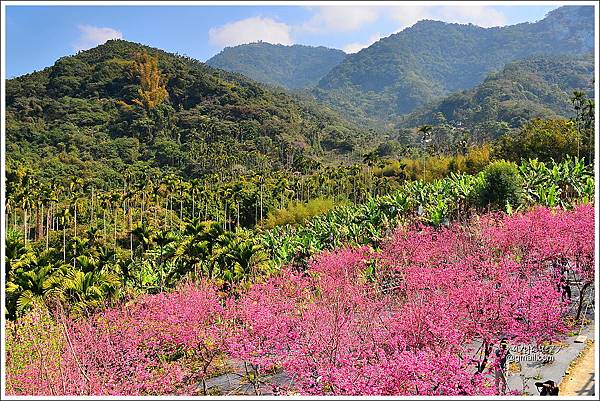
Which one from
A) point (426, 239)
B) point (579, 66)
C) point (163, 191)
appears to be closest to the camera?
point (426, 239)

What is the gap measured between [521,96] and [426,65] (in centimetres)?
11500

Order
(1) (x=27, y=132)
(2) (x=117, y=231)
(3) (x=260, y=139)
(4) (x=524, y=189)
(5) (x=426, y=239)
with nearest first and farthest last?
1. (5) (x=426, y=239)
2. (4) (x=524, y=189)
3. (2) (x=117, y=231)
4. (1) (x=27, y=132)
5. (3) (x=260, y=139)

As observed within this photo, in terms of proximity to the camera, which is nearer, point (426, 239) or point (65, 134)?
point (426, 239)

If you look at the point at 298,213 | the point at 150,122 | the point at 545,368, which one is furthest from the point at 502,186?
the point at 150,122

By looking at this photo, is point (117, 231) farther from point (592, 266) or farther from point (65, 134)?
point (592, 266)

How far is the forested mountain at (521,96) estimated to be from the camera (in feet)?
239

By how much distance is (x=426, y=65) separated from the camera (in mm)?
192875

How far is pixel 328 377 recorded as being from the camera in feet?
21.6

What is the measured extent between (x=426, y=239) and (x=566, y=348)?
5038mm

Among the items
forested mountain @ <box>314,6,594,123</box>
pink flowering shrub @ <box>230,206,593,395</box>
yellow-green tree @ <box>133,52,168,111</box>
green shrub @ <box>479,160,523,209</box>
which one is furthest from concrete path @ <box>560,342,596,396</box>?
forested mountain @ <box>314,6,594,123</box>

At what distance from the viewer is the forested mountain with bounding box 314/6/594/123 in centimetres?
15325

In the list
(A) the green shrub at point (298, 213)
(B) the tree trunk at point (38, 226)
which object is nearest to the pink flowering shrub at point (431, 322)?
(A) the green shrub at point (298, 213)

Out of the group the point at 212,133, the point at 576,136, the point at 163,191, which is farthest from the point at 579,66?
the point at 163,191

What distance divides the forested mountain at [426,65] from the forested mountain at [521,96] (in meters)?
38.6
